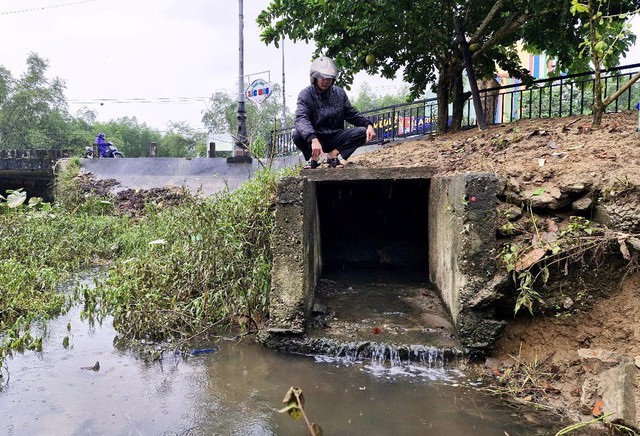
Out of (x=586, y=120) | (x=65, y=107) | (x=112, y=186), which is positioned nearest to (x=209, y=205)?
(x=586, y=120)

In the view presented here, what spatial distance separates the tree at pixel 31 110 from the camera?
29.9 m

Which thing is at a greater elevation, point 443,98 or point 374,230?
point 443,98

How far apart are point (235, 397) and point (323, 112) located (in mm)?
3441

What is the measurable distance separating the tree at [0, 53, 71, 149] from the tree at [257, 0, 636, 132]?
28830 mm

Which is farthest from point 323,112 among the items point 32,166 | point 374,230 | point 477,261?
point 32,166

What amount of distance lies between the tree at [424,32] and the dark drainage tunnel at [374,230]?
3.08m

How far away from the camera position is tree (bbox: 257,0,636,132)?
7.28 m

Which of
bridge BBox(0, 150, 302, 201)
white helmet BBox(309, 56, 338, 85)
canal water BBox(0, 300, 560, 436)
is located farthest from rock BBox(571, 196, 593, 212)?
bridge BBox(0, 150, 302, 201)

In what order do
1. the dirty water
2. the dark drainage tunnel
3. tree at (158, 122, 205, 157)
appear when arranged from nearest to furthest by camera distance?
the dirty water
the dark drainage tunnel
tree at (158, 122, 205, 157)

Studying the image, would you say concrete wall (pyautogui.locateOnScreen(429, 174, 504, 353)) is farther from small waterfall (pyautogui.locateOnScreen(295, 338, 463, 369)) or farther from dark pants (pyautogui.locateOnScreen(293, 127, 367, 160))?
dark pants (pyautogui.locateOnScreen(293, 127, 367, 160))

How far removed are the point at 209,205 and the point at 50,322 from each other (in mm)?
2116

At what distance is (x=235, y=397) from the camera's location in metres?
3.22

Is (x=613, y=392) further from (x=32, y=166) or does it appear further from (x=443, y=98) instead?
(x=32, y=166)

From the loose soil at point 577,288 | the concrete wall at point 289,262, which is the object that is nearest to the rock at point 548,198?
the loose soil at point 577,288
